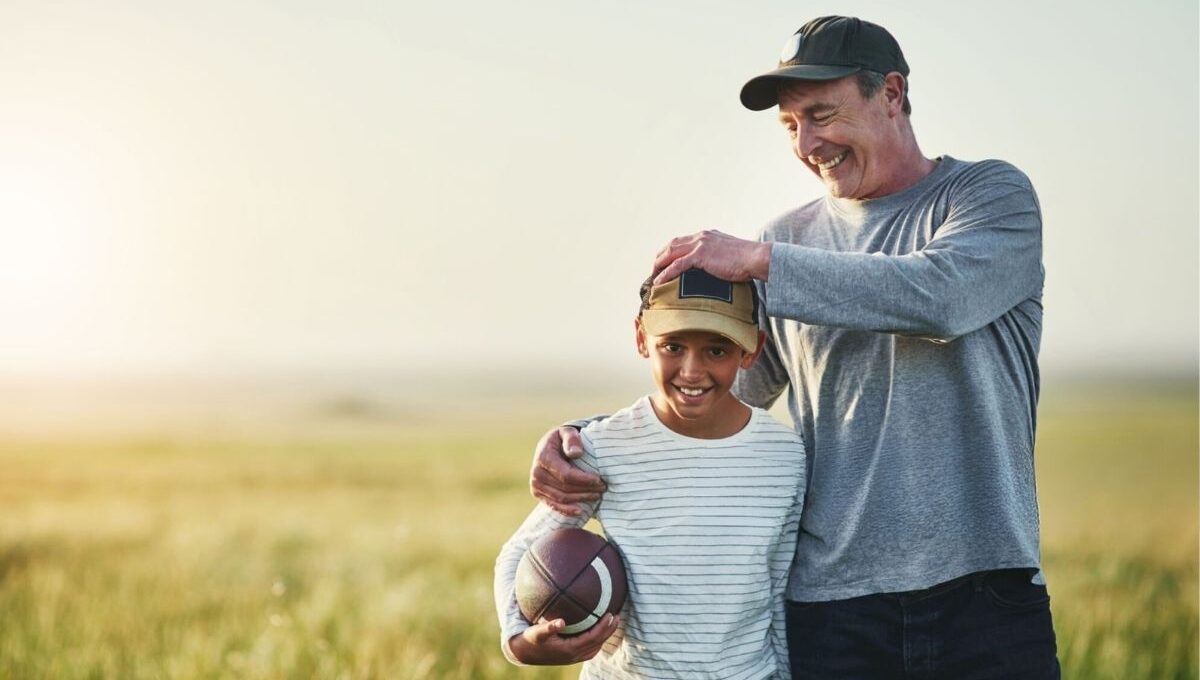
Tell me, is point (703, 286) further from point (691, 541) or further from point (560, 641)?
point (560, 641)

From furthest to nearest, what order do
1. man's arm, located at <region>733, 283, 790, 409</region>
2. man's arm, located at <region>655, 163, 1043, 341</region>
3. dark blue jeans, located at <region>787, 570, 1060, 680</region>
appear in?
man's arm, located at <region>733, 283, 790, 409</region> → dark blue jeans, located at <region>787, 570, 1060, 680</region> → man's arm, located at <region>655, 163, 1043, 341</region>

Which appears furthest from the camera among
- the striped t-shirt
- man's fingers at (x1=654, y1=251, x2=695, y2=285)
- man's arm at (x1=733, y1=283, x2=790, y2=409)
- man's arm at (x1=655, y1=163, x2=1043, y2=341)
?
man's arm at (x1=733, y1=283, x2=790, y2=409)

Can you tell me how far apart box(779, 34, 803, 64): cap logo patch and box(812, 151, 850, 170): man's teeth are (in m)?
0.36

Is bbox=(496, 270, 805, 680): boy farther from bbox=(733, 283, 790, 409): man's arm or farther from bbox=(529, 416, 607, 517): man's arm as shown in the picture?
bbox=(733, 283, 790, 409): man's arm

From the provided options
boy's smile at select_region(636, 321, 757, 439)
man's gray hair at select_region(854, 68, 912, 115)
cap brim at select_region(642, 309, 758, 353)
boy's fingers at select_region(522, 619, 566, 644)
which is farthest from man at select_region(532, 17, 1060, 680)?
boy's fingers at select_region(522, 619, 566, 644)

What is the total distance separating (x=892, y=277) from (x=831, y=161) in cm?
72

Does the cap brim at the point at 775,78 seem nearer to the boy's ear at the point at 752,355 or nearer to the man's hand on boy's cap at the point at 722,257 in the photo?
the man's hand on boy's cap at the point at 722,257

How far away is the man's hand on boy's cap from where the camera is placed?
3662mm

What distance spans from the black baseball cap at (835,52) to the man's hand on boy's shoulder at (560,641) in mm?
1897

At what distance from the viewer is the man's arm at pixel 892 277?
3602mm

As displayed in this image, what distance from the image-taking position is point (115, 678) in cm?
750

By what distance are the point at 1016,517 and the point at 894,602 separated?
1.56 ft

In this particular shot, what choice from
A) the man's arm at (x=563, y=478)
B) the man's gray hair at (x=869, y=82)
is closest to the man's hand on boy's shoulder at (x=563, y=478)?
the man's arm at (x=563, y=478)

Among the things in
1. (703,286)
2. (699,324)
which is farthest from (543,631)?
(703,286)
